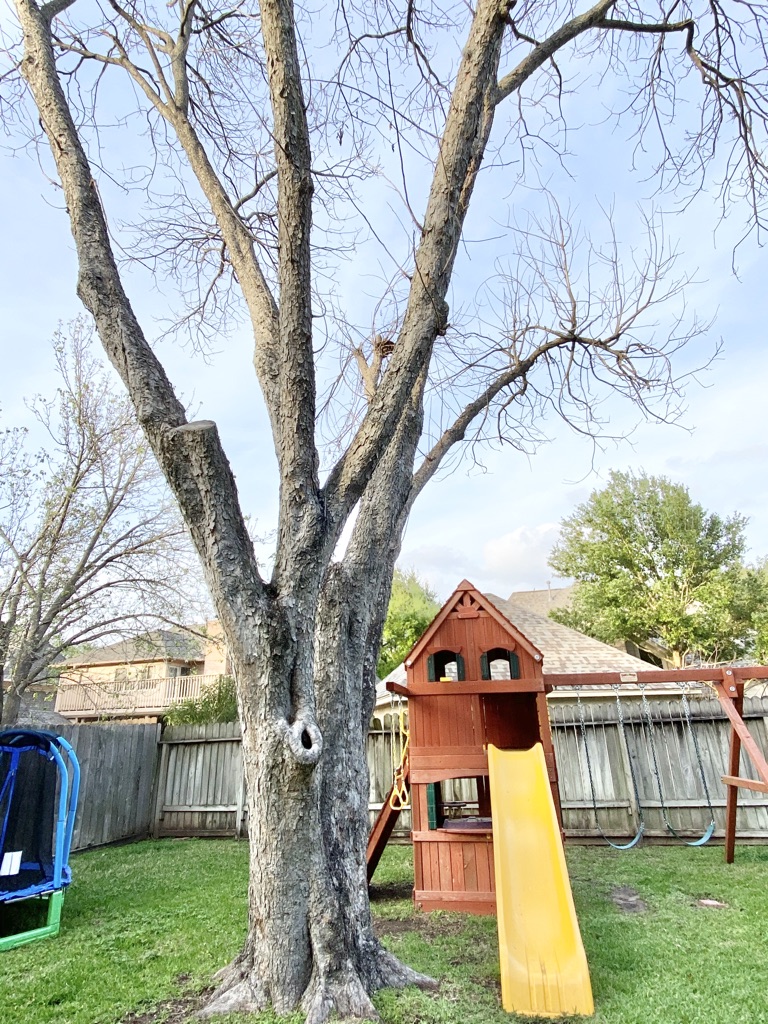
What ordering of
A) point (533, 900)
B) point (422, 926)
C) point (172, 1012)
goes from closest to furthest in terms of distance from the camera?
point (172, 1012) → point (533, 900) → point (422, 926)

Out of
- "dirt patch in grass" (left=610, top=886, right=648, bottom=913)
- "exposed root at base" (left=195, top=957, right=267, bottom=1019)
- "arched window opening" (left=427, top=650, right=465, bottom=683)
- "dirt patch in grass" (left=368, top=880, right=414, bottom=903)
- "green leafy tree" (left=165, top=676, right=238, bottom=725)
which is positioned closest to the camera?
"exposed root at base" (left=195, top=957, right=267, bottom=1019)

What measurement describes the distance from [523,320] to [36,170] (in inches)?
157

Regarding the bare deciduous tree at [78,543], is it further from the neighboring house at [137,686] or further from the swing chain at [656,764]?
the swing chain at [656,764]

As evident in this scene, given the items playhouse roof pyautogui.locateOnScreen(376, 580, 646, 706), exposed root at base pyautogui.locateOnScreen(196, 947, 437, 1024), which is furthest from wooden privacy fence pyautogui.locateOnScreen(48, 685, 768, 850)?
exposed root at base pyautogui.locateOnScreen(196, 947, 437, 1024)

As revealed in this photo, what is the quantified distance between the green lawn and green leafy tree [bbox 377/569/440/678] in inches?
484

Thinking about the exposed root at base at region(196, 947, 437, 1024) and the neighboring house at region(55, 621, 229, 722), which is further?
the neighboring house at region(55, 621, 229, 722)

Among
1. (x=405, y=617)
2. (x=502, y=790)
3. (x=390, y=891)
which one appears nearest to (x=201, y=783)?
(x=390, y=891)

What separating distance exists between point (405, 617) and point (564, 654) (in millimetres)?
10418

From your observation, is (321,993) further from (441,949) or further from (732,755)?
(732,755)

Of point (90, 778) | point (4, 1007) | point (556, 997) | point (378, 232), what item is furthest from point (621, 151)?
point (90, 778)

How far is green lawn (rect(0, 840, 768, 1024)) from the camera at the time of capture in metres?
2.61

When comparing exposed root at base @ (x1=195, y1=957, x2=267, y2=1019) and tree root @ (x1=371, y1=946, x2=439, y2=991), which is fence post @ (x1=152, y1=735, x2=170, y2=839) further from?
tree root @ (x1=371, y1=946, x2=439, y2=991)

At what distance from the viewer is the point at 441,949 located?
3471mm

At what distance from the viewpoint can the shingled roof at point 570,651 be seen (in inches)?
407
